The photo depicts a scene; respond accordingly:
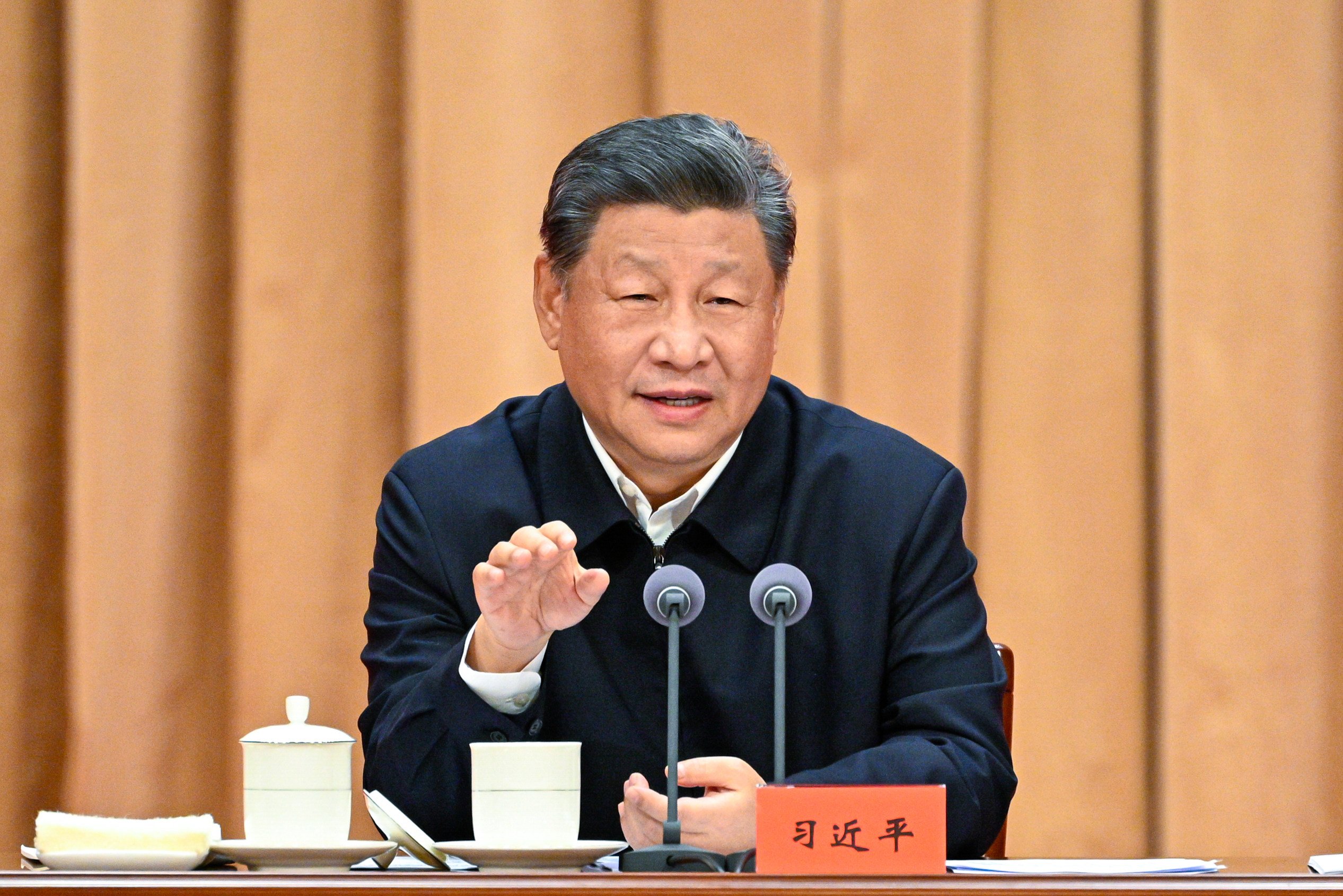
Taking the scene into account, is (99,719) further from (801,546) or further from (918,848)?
(918,848)

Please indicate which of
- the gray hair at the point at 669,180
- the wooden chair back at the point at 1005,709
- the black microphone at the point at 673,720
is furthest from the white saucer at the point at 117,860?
the wooden chair back at the point at 1005,709

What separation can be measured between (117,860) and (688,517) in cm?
86

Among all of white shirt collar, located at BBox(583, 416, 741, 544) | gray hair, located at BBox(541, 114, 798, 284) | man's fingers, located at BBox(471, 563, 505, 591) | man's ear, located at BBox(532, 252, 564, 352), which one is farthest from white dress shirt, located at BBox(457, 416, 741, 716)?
man's fingers, located at BBox(471, 563, 505, 591)

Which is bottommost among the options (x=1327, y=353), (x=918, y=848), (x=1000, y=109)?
(x=918, y=848)

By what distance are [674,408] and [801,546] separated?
23cm

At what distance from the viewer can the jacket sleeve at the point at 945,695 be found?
1393 millimetres

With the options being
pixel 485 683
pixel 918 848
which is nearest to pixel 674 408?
pixel 485 683

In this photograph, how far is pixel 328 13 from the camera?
2516 millimetres

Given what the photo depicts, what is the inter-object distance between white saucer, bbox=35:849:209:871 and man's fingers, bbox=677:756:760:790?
15.9 inches

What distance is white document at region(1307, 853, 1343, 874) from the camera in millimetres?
1035

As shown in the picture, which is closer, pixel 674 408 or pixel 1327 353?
pixel 674 408

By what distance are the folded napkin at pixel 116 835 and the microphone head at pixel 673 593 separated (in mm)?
382

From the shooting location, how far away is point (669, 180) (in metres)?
1.66

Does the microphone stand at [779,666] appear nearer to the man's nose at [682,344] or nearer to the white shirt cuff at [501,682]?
the white shirt cuff at [501,682]
